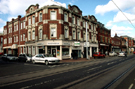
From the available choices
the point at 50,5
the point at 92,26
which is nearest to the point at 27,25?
the point at 50,5

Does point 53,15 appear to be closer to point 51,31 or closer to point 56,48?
point 51,31

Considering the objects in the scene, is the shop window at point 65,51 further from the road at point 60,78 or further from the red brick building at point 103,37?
the red brick building at point 103,37

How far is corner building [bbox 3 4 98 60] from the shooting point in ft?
79.6

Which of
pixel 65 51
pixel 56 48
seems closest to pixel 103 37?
pixel 65 51

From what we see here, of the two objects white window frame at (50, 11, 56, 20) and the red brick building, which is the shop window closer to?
white window frame at (50, 11, 56, 20)

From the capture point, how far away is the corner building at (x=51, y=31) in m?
24.3

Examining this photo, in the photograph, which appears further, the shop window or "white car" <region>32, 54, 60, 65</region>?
the shop window

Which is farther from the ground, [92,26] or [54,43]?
[92,26]

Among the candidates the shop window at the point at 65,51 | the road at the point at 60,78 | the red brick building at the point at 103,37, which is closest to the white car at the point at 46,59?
the road at the point at 60,78

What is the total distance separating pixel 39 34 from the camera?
85.5ft

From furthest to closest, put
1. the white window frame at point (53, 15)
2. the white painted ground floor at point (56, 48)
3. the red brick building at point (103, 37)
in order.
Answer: the red brick building at point (103, 37) < the white window frame at point (53, 15) < the white painted ground floor at point (56, 48)

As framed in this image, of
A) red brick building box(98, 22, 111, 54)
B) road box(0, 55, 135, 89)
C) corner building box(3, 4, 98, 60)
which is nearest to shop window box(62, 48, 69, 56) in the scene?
corner building box(3, 4, 98, 60)

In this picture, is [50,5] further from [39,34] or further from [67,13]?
[39,34]

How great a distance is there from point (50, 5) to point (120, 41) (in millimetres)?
53089
